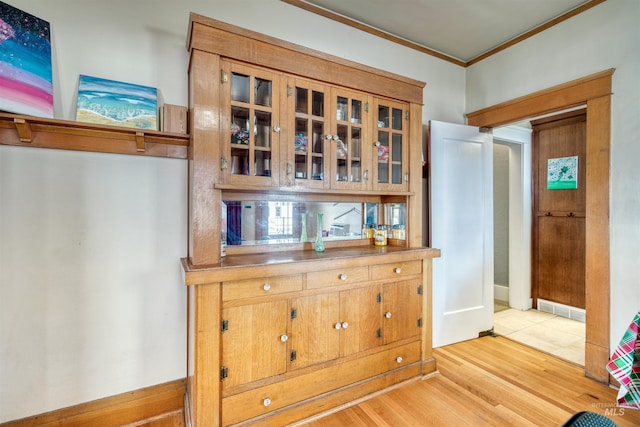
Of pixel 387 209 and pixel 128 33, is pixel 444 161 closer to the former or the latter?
pixel 387 209

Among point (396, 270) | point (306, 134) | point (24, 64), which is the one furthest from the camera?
point (396, 270)

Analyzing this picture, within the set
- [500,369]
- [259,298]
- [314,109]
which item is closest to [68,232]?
[259,298]

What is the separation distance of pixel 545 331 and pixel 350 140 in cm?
281

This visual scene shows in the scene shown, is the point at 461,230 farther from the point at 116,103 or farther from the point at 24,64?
the point at 24,64

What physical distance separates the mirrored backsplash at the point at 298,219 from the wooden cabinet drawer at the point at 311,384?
2.84ft

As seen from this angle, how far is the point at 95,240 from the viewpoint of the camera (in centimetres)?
170

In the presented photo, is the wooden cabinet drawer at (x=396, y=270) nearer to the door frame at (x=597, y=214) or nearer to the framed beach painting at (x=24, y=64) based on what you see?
the door frame at (x=597, y=214)

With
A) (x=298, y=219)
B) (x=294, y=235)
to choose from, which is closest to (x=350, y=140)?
(x=298, y=219)

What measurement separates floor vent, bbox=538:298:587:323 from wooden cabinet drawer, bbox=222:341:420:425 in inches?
93.6

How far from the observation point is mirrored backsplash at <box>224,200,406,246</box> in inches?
79.6

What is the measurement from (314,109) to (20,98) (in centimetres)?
149

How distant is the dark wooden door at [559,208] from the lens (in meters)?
3.31

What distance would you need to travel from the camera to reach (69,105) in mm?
1633

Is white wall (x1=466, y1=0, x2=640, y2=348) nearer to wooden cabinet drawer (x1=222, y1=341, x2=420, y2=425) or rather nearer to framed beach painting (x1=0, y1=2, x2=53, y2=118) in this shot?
wooden cabinet drawer (x1=222, y1=341, x2=420, y2=425)
